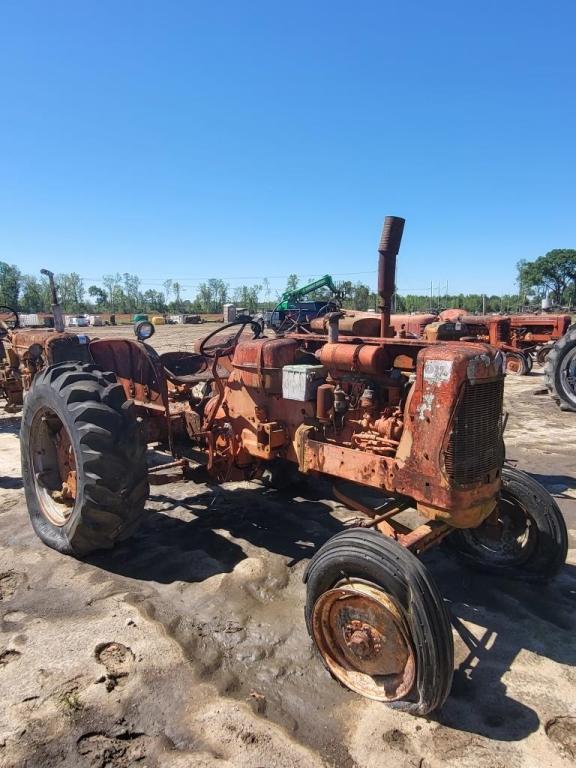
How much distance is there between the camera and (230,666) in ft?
8.52

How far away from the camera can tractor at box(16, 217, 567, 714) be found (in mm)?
2398

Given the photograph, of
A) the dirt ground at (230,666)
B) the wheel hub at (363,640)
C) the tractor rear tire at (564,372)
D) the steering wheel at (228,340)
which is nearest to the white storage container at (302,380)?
the steering wheel at (228,340)

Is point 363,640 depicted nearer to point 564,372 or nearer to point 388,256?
point 388,256

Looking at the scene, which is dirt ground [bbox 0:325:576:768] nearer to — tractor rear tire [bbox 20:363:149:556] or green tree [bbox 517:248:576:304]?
tractor rear tire [bbox 20:363:149:556]

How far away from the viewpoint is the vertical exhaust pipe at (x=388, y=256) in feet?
9.81

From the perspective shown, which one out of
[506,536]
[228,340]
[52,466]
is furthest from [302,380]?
[52,466]

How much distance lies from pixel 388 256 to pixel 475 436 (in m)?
1.16

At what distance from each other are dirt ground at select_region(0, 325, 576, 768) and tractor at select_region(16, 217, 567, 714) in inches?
7.7

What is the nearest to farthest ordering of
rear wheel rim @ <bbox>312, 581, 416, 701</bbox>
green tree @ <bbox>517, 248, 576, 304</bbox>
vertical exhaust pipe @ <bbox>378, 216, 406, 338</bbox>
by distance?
rear wheel rim @ <bbox>312, 581, 416, 701</bbox>, vertical exhaust pipe @ <bbox>378, 216, 406, 338</bbox>, green tree @ <bbox>517, 248, 576, 304</bbox>

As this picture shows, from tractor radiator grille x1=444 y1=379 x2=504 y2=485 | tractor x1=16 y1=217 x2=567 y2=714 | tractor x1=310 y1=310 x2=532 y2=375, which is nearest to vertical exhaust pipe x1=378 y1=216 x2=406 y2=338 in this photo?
tractor x1=16 y1=217 x2=567 y2=714

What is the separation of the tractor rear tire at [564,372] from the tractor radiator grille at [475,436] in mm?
7281

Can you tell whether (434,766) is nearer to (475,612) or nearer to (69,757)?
(475,612)

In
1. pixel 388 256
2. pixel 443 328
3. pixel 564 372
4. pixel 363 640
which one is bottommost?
pixel 363 640

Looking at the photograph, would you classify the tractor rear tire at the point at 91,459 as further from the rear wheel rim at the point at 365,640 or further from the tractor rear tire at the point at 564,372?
the tractor rear tire at the point at 564,372
